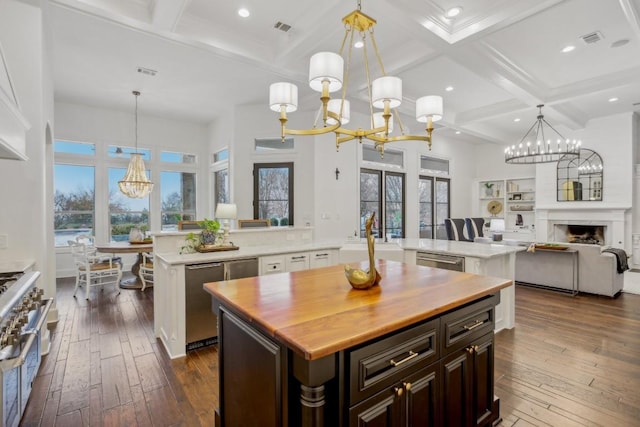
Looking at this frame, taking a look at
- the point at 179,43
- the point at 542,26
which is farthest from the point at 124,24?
the point at 542,26

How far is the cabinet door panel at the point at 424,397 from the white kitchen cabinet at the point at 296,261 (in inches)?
94.8

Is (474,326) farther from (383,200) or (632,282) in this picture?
(632,282)

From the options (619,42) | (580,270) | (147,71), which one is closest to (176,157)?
(147,71)

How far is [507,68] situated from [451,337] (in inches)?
166

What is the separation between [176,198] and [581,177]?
931cm

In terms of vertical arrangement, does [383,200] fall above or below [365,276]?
above

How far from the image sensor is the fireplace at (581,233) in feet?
23.5

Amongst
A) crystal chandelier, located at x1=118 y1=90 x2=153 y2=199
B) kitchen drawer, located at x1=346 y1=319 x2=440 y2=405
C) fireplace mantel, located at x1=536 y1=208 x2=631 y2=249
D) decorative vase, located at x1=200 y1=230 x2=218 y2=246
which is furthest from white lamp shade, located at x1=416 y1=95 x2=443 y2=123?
fireplace mantel, located at x1=536 y1=208 x2=631 y2=249

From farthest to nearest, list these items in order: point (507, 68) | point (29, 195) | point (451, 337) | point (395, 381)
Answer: point (507, 68), point (29, 195), point (451, 337), point (395, 381)

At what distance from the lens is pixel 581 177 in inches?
289

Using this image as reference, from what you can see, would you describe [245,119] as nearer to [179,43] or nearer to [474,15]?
[179,43]

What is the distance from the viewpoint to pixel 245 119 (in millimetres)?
6148

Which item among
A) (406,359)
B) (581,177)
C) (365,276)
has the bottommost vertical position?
(406,359)

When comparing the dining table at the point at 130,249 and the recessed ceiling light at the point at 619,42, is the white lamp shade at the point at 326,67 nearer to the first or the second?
the recessed ceiling light at the point at 619,42
